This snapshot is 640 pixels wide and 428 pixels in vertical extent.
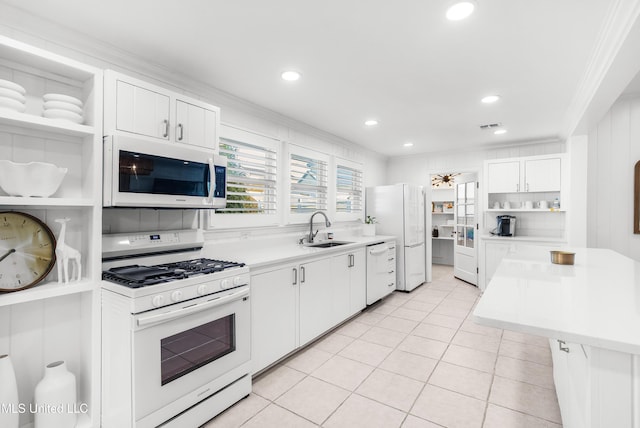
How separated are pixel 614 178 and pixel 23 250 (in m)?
5.40

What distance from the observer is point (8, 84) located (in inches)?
63.2

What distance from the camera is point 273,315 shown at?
8.61 feet

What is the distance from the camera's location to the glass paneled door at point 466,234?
5.52 meters

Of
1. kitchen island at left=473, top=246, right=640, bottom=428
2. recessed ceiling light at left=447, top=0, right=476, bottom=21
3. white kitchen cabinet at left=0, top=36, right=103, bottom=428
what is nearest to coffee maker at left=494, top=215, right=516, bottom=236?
kitchen island at left=473, top=246, right=640, bottom=428

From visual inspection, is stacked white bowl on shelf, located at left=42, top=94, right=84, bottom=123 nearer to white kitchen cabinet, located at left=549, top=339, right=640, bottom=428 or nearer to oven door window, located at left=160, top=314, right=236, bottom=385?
oven door window, located at left=160, top=314, right=236, bottom=385

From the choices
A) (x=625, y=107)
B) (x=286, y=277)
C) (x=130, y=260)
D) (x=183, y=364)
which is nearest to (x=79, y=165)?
(x=130, y=260)

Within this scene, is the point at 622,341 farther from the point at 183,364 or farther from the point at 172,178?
the point at 172,178

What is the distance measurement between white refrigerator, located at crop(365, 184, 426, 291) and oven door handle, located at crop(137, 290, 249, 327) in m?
3.36

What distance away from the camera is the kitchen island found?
1.02m

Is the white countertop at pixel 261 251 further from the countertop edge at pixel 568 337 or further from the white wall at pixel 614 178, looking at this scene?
the white wall at pixel 614 178

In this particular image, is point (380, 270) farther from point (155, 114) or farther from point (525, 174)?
point (155, 114)

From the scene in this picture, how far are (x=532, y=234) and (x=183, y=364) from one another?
541cm

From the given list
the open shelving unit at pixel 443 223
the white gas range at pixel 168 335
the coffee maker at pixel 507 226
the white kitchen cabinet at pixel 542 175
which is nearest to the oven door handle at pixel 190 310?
the white gas range at pixel 168 335

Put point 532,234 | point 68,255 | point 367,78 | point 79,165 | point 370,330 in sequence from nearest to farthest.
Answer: point 68,255 → point 79,165 → point 367,78 → point 370,330 → point 532,234
